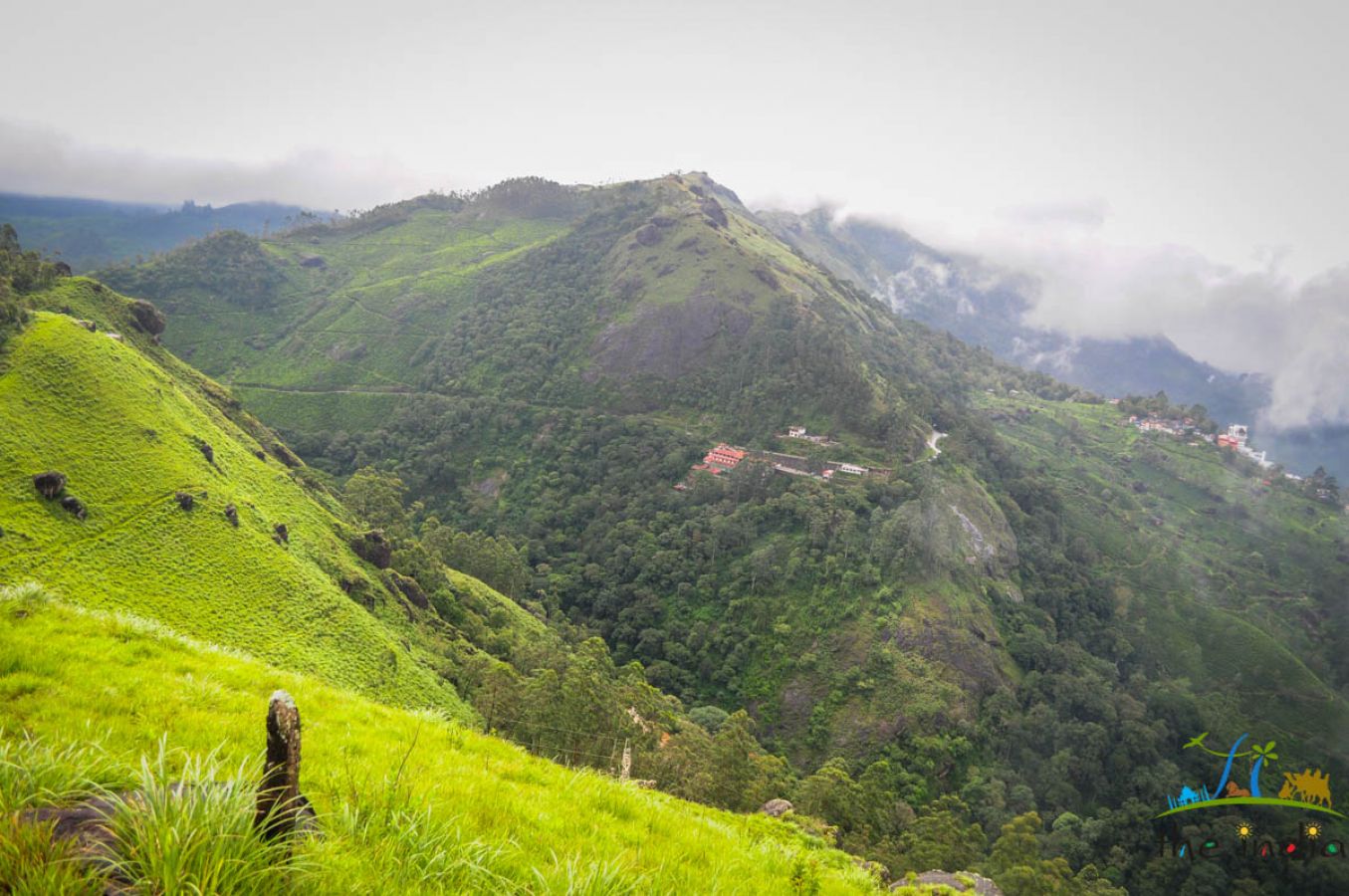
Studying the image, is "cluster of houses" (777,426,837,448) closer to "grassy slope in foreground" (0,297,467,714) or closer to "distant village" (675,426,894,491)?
"distant village" (675,426,894,491)

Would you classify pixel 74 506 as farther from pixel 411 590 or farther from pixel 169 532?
pixel 411 590

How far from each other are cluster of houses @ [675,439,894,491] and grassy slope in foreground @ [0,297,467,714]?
49204 mm

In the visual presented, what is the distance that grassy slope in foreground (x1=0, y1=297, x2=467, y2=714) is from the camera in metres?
25.2

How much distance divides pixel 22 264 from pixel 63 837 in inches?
2555

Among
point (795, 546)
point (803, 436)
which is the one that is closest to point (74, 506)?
point (795, 546)

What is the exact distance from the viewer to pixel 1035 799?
49.9 m

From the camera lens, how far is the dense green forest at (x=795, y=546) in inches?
1731

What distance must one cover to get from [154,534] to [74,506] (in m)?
3.15

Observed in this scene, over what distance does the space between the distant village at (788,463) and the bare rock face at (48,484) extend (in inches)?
2392

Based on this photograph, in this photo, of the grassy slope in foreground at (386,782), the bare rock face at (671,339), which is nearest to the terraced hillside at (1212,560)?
the bare rock face at (671,339)

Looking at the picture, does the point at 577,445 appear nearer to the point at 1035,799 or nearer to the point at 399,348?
the point at 399,348

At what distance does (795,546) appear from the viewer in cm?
6450

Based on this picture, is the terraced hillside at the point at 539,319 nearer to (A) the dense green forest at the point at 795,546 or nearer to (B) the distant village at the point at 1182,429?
(A) the dense green forest at the point at 795,546

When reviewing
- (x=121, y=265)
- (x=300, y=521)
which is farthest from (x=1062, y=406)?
(x=121, y=265)
